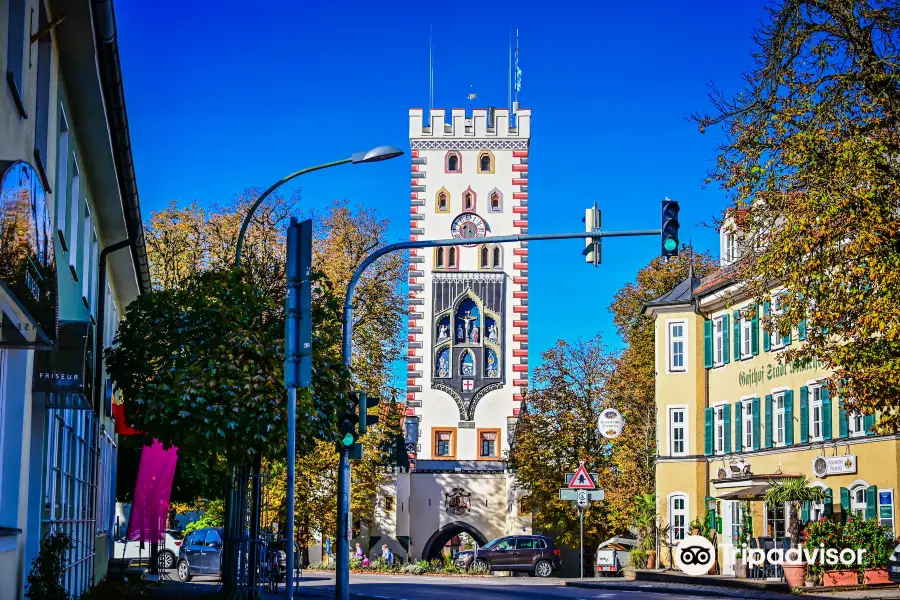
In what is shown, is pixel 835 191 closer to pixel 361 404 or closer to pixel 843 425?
pixel 361 404

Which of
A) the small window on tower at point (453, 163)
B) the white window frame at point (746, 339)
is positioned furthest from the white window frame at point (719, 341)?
the small window on tower at point (453, 163)

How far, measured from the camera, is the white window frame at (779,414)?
4050 cm

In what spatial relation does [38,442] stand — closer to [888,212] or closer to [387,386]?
[888,212]

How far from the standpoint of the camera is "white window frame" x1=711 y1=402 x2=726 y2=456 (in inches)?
1810

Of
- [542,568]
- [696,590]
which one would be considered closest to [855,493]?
[696,590]

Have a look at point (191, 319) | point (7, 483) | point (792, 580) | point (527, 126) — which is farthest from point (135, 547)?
point (527, 126)

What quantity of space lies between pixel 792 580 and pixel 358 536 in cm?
4391

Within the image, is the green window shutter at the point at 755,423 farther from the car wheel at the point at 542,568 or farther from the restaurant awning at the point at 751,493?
the car wheel at the point at 542,568

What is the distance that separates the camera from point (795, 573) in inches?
1249

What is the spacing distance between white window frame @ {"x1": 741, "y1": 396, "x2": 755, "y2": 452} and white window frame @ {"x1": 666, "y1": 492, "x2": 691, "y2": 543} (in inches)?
174

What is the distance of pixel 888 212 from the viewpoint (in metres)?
20.4

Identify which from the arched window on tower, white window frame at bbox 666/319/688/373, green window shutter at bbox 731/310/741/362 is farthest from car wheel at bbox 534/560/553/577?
the arched window on tower

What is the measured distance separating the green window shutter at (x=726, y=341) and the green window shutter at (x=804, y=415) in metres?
6.39

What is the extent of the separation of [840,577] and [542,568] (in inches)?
864
